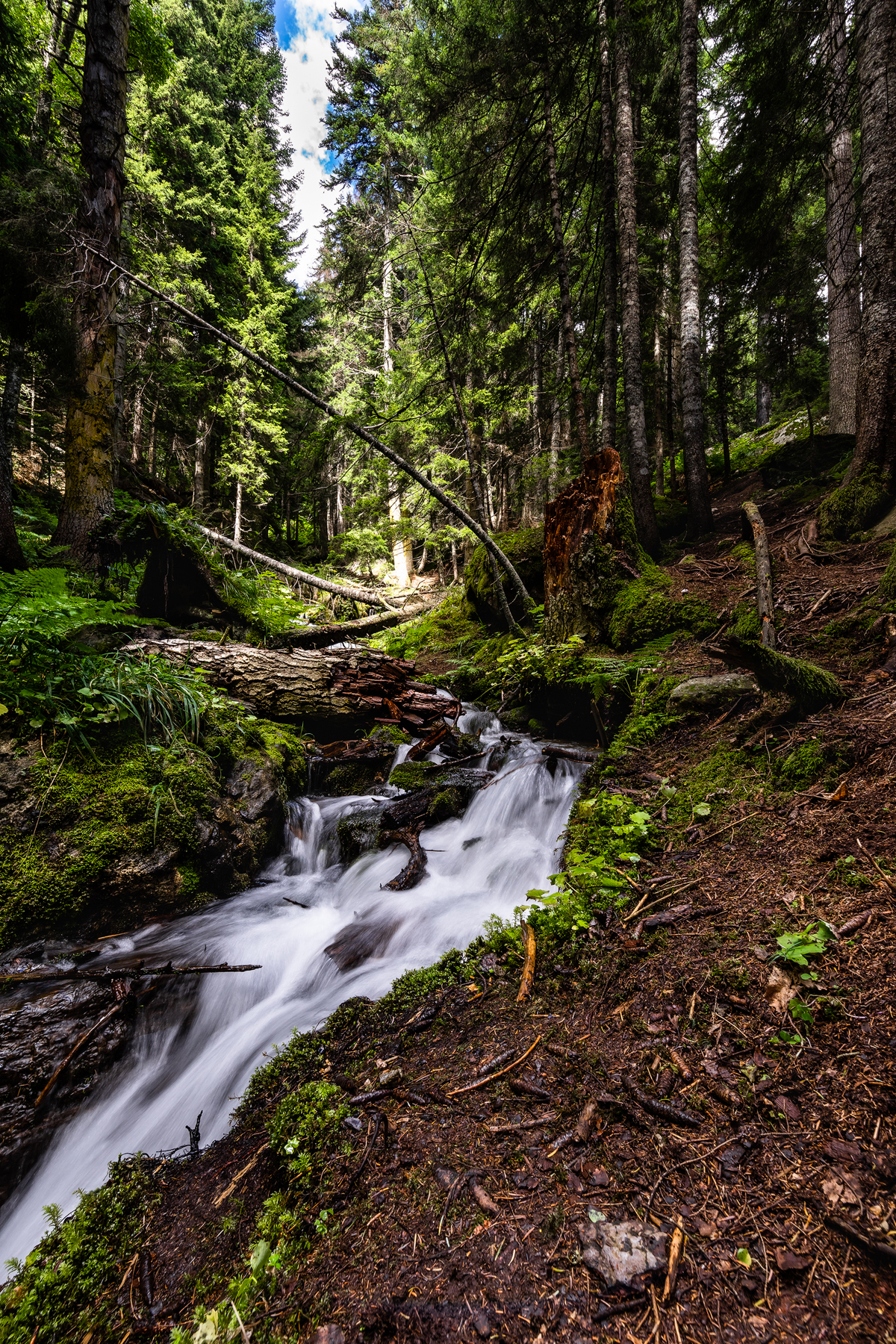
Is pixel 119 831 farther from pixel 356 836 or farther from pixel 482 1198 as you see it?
pixel 482 1198

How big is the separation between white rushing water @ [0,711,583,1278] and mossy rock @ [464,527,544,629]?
176 inches

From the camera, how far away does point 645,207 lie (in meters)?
11.2

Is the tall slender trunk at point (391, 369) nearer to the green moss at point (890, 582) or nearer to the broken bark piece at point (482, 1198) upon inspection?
the green moss at point (890, 582)

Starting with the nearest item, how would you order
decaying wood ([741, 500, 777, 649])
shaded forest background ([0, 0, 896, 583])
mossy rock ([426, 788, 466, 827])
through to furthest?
1. decaying wood ([741, 500, 777, 649])
2. mossy rock ([426, 788, 466, 827])
3. shaded forest background ([0, 0, 896, 583])

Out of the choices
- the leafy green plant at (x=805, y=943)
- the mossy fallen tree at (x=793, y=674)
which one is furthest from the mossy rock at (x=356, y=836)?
the leafy green plant at (x=805, y=943)

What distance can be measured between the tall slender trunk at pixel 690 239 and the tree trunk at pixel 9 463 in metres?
10.1

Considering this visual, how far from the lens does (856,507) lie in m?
5.66

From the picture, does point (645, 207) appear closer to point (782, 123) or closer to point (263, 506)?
point (782, 123)

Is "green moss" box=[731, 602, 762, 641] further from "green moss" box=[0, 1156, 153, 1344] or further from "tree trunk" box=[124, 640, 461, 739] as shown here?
"green moss" box=[0, 1156, 153, 1344]

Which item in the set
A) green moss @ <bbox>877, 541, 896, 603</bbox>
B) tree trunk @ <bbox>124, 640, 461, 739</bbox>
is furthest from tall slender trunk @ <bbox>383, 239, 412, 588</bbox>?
green moss @ <bbox>877, 541, 896, 603</bbox>

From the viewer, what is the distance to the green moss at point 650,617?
18.2 ft

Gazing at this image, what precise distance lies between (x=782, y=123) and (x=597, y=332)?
5.07 m

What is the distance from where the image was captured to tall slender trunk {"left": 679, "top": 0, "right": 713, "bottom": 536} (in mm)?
8500

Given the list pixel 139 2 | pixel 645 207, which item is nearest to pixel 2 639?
pixel 139 2
